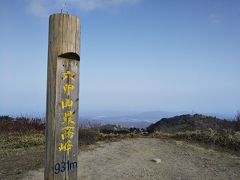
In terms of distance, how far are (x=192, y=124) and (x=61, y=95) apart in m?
11.3

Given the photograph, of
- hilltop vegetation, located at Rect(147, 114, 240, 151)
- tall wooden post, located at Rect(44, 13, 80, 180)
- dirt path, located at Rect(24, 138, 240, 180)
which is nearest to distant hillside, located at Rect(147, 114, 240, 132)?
hilltop vegetation, located at Rect(147, 114, 240, 151)

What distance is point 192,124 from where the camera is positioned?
13781mm

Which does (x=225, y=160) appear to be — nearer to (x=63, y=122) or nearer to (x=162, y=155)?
(x=162, y=155)

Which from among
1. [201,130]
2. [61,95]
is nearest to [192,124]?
[201,130]

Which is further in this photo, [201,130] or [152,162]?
[201,130]

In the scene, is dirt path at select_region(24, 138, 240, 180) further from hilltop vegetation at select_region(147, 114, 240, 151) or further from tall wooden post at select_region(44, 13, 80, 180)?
tall wooden post at select_region(44, 13, 80, 180)

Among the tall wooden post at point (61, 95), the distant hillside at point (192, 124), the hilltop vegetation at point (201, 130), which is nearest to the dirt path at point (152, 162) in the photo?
the hilltop vegetation at point (201, 130)

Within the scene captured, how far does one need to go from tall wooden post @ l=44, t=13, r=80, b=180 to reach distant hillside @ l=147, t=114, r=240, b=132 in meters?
9.97

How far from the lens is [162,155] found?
329 inches

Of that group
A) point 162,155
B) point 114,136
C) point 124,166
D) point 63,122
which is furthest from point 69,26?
point 114,136

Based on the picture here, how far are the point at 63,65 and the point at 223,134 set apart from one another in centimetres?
830

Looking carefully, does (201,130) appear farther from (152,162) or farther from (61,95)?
(61,95)

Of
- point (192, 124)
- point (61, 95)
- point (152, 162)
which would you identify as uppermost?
point (61, 95)

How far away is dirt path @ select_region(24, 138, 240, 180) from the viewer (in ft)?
21.9
